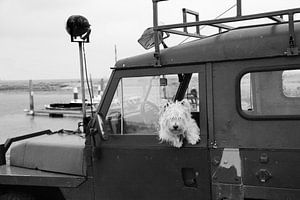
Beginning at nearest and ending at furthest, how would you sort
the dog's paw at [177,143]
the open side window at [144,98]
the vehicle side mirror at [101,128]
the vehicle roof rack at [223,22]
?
1. the vehicle roof rack at [223,22]
2. the dog's paw at [177,143]
3. the open side window at [144,98]
4. the vehicle side mirror at [101,128]

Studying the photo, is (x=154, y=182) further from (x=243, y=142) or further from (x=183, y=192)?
(x=243, y=142)

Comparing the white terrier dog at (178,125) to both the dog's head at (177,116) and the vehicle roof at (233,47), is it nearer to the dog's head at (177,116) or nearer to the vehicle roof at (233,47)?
the dog's head at (177,116)

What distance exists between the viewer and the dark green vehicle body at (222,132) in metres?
3.29

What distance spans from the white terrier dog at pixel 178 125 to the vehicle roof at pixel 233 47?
40cm

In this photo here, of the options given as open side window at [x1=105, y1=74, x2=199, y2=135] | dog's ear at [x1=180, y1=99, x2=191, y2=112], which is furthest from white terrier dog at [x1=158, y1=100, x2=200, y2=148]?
open side window at [x1=105, y1=74, x2=199, y2=135]

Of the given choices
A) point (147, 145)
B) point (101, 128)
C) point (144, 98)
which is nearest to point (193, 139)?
point (147, 145)

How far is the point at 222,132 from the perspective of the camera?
3.50 m

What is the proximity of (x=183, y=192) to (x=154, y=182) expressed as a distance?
274 mm

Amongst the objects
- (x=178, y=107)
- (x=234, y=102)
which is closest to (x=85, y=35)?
(x=178, y=107)

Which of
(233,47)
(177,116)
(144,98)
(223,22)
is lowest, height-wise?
(177,116)

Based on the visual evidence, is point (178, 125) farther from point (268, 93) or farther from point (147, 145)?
point (268, 93)

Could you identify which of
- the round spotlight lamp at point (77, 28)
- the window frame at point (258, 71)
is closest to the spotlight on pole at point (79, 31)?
the round spotlight lamp at point (77, 28)

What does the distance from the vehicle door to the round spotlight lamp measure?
64 cm

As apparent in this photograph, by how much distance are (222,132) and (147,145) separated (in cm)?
67
